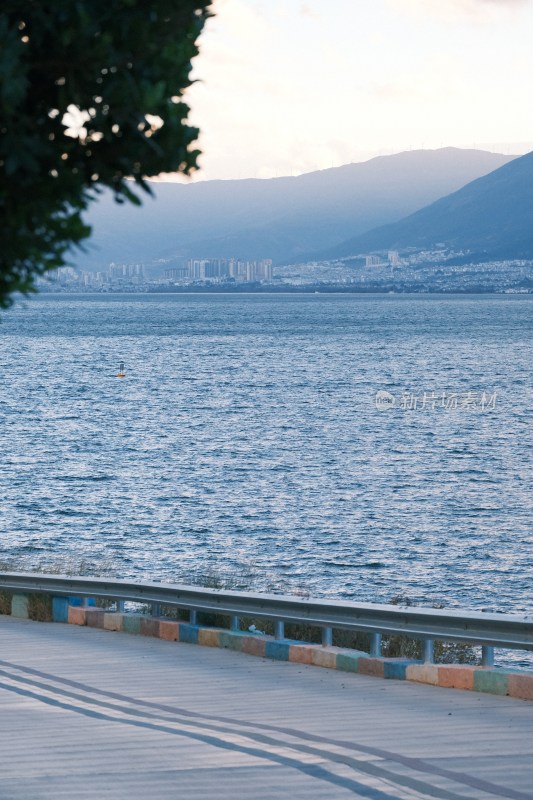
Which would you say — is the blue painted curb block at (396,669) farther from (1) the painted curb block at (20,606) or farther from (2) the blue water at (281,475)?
(2) the blue water at (281,475)

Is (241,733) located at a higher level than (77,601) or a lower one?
higher

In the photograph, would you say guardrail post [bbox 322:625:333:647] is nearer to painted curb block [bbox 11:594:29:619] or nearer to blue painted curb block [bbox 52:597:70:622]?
blue painted curb block [bbox 52:597:70:622]

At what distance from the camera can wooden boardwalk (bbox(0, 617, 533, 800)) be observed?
23.9ft

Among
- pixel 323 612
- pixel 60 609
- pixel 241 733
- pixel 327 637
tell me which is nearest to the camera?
pixel 241 733

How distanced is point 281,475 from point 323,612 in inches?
1493

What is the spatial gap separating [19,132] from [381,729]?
19.2 ft

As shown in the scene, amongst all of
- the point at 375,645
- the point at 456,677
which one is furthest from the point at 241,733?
the point at 375,645

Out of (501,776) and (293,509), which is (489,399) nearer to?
(293,509)

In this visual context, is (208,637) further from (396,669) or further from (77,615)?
(396,669)

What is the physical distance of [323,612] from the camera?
11.3m

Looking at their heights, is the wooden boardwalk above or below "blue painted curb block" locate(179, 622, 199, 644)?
above

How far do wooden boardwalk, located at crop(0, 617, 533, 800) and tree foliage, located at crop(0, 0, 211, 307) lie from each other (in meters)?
3.78

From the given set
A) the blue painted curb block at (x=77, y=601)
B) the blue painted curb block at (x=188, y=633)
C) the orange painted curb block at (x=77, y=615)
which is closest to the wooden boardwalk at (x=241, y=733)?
the blue painted curb block at (x=188, y=633)

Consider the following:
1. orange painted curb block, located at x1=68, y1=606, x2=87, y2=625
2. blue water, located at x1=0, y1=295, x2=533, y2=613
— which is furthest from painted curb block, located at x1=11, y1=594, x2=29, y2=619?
blue water, located at x1=0, y1=295, x2=533, y2=613
